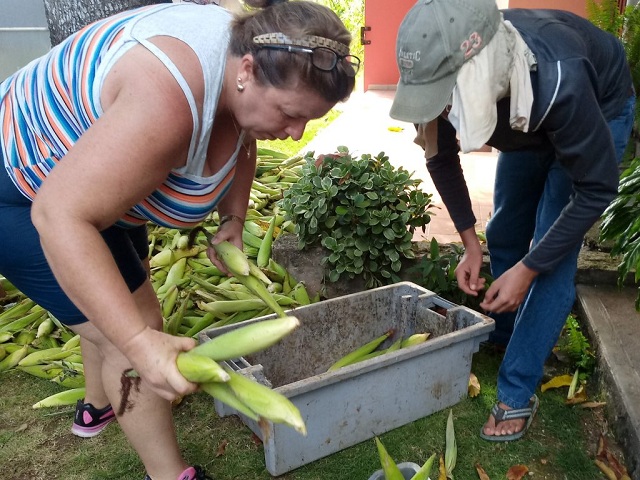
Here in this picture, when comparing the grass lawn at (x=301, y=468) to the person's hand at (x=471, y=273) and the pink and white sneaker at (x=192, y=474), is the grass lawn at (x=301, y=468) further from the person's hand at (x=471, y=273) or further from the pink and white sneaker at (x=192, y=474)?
the person's hand at (x=471, y=273)

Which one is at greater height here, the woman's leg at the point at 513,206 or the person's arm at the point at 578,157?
the person's arm at the point at 578,157

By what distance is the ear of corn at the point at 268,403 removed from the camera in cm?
121

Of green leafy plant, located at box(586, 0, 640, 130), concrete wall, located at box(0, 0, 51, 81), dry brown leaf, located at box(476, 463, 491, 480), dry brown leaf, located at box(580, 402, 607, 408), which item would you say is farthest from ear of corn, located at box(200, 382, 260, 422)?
concrete wall, located at box(0, 0, 51, 81)

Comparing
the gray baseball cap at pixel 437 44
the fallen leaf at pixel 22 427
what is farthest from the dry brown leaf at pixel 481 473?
the fallen leaf at pixel 22 427

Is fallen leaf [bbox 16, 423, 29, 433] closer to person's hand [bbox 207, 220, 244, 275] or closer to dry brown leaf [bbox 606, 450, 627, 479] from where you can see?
person's hand [bbox 207, 220, 244, 275]

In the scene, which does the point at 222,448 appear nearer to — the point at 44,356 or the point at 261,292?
the point at 261,292

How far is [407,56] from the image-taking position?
1.69 meters

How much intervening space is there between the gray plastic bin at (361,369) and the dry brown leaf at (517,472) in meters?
0.44

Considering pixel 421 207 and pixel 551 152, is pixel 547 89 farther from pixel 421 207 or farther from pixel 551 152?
pixel 421 207

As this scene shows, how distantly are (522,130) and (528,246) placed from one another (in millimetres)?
1049

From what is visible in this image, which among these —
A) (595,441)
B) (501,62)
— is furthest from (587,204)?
(595,441)

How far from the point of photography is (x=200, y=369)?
124 centimetres

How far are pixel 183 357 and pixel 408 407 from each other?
1.47 meters

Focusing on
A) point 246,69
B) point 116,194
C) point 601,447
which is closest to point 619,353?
point 601,447
